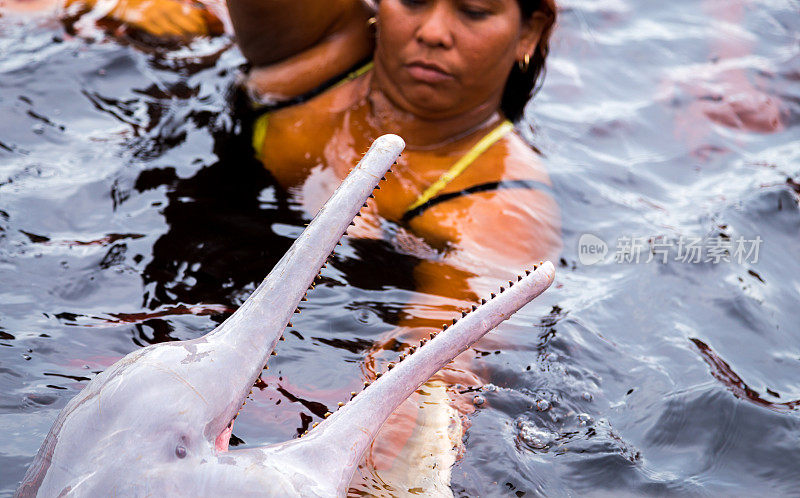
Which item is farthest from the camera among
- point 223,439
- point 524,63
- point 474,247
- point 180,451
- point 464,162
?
point 524,63

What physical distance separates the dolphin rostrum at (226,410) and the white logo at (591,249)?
218 centimetres

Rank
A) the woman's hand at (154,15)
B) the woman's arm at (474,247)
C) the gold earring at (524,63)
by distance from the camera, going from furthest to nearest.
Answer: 1. the woman's hand at (154,15)
2. the gold earring at (524,63)
3. the woman's arm at (474,247)

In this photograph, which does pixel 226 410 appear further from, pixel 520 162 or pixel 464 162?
pixel 520 162

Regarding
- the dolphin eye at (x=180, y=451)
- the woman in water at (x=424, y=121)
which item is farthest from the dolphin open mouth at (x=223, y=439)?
the woman in water at (x=424, y=121)

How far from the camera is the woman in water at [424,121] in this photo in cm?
428

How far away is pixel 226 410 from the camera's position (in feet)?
8.13

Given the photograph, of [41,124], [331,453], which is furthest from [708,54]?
[331,453]

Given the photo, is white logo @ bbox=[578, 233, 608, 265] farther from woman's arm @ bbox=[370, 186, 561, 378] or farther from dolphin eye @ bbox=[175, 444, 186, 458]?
dolphin eye @ bbox=[175, 444, 186, 458]

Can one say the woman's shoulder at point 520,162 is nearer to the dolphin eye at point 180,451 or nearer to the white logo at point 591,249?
the white logo at point 591,249

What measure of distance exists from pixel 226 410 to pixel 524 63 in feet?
9.84

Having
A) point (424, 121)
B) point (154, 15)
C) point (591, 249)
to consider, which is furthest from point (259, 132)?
point (591, 249)

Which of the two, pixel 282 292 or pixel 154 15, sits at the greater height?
pixel 282 292

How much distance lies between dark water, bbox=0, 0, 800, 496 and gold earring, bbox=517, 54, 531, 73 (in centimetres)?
81

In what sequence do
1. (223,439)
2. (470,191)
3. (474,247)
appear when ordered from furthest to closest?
(470,191), (474,247), (223,439)
